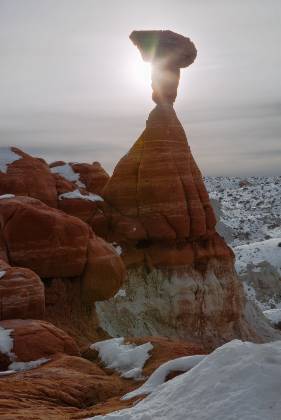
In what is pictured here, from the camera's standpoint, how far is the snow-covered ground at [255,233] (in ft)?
154

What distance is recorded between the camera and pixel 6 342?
477 inches

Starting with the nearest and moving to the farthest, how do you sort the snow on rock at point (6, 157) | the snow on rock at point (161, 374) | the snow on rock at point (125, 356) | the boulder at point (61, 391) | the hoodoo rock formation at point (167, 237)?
1. the boulder at point (61, 391)
2. the snow on rock at point (161, 374)
3. the snow on rock at point (125, 356)
4. the snow on rock at point (6, 157)
5. the hoodoo rock formation at point (167, 237)

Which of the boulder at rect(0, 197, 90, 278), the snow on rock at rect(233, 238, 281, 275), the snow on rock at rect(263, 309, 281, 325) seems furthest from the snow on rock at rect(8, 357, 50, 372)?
the snow on rock at rect(233, 238, 281, 275)

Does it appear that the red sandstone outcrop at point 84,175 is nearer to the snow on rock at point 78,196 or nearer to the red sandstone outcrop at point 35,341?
the snow on rock at point 78,196

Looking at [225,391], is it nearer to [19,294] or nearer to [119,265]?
[19,294]

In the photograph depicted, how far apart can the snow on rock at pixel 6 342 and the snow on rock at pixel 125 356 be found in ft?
7.60

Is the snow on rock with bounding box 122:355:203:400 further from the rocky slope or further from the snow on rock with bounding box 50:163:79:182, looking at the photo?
the snow on rock with bounding box 50:163:79:182

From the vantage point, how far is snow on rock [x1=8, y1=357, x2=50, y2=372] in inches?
460

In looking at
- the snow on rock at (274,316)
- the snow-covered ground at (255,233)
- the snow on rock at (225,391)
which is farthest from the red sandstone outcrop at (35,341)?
the snow-covered ground at (255,233)

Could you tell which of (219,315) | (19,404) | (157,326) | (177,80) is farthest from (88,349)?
(177,80)

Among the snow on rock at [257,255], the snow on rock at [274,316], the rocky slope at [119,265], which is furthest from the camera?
the snow on rock at [257,255]

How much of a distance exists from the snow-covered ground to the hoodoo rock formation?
17.0 metres

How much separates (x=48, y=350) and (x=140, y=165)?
757 inches

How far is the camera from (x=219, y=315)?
94.1 feet
